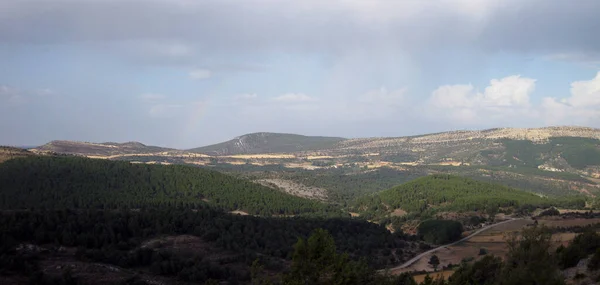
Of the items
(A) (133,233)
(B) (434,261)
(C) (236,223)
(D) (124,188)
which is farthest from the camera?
(D) (124,188)

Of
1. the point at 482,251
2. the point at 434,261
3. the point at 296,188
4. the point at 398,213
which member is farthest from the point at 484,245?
the point at 296,188

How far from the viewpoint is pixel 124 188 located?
9106 cm

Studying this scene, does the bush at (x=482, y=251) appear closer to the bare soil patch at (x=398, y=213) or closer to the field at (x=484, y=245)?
the field at (x=484, y=245)

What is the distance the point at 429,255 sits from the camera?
6419 cm

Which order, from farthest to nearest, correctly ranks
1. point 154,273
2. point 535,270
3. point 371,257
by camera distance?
point 371,257 → point 154,273 → point 535,270

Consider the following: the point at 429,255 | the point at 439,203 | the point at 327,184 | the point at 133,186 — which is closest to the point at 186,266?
the point at 429,255

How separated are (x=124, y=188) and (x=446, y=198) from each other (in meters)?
66.8

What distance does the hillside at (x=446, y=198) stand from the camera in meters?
95.9

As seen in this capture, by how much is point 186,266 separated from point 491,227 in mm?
55909

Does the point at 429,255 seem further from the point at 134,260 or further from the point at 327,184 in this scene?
the point at 327,184

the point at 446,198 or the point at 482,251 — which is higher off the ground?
the point at 446,198

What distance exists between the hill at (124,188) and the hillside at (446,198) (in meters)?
14.8

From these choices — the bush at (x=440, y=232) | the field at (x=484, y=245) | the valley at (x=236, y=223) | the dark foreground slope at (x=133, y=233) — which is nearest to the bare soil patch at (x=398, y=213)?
the valley at (x=236, y=223)

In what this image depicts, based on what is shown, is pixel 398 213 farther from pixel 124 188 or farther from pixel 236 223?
pixel 124 188
